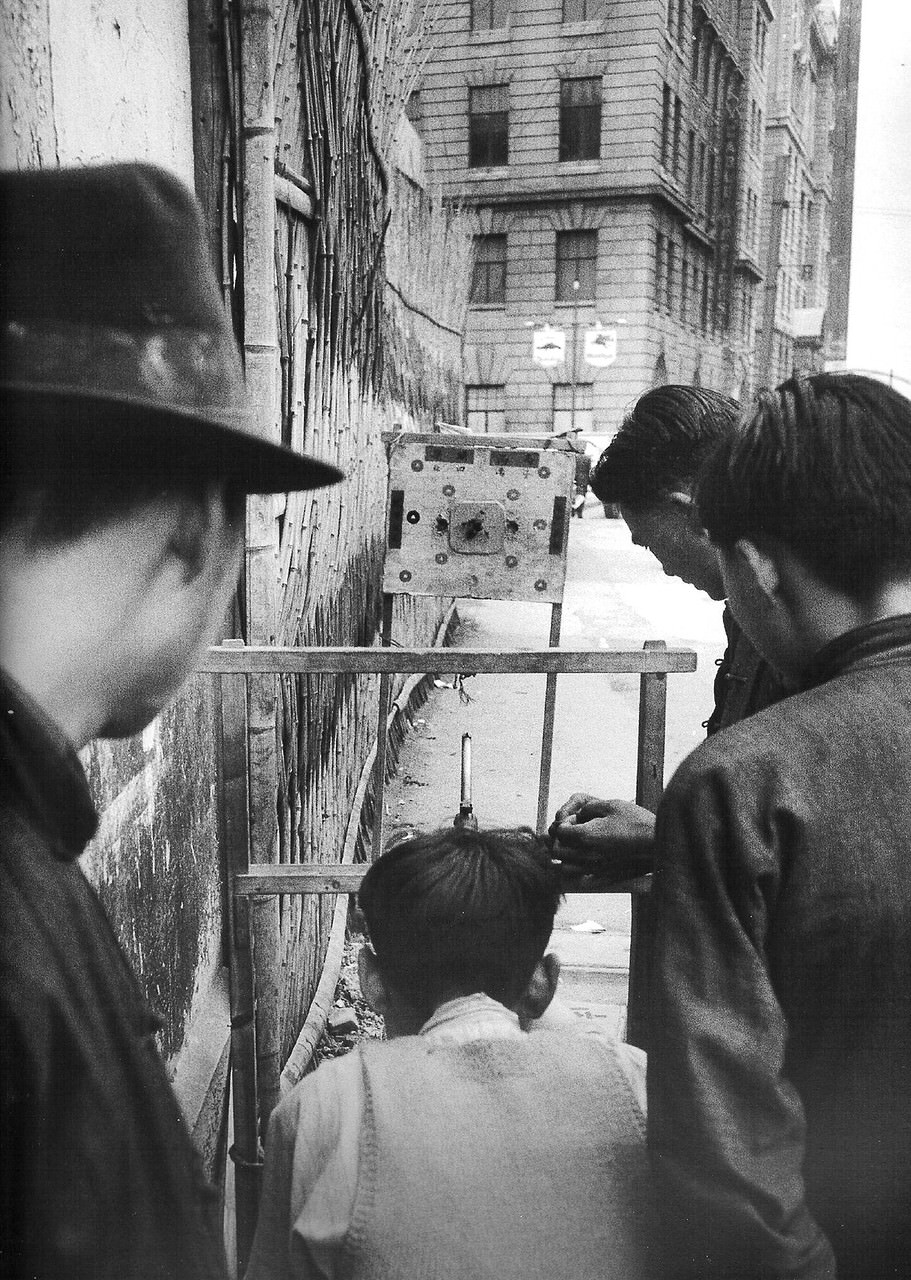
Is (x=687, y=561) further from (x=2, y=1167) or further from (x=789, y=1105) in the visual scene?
(x=2, y=1167)

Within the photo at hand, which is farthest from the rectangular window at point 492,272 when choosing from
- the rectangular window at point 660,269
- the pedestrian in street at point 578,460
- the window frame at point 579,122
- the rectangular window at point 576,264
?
the pedestrian in street at point 578,460

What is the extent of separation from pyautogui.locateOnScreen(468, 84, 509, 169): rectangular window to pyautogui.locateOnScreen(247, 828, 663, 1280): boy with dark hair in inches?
499

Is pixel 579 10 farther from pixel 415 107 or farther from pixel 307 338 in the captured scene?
pixel 307 338

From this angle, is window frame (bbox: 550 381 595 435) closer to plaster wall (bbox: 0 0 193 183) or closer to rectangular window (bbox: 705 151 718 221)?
rectangular window (bbox: 705 151 718 221)

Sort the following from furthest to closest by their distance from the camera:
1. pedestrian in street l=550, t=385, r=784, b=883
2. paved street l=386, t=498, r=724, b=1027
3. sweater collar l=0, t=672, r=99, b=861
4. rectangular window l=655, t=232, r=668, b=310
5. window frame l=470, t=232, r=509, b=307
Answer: window frame l=470, t=232, r=509, b=307, rectangular window l=655, t=232, r=668, b=310, paved street l=386, t=498, r=724, b=1027, pedestrian in street l=550, t=385, r=784, b=883, sweater collar l=0, t=672, r=99, b=861

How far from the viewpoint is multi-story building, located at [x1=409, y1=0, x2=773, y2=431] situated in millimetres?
11836

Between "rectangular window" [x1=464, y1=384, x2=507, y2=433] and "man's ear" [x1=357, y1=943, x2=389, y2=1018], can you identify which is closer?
"man's ear" [x1=357, y1=943, x2=389, y2=1018]

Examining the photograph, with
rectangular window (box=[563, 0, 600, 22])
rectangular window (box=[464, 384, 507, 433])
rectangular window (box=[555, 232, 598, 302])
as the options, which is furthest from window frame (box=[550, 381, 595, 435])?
rectangular window (box=[563, 0, 600, 22])

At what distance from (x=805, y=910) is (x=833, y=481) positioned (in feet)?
1.45

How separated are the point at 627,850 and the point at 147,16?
1.71 metres

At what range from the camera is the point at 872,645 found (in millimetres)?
1114

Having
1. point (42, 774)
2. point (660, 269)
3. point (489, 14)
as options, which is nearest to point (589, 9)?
point (489, 14)

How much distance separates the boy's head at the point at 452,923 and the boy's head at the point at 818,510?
47cm

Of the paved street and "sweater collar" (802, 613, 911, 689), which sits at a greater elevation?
"sweater collar" (802, 613, 911, 689)
